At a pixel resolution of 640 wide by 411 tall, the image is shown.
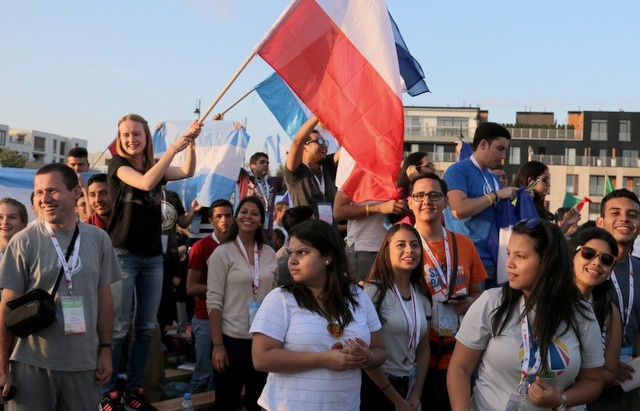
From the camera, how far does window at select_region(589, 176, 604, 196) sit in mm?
80438

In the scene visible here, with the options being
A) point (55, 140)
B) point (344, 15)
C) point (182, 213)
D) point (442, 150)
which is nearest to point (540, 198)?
point (344, 15)

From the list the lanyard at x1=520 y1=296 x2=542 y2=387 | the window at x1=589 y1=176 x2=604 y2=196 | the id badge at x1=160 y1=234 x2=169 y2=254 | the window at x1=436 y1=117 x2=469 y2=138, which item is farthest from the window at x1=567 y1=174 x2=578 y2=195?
→ the lanyard at x1=520 y1=296 x2=542 y2=387

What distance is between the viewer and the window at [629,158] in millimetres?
79812

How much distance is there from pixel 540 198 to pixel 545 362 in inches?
178

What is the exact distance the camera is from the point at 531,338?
3.79 metres

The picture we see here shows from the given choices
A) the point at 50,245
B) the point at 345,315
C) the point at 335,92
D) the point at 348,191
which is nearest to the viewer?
the point at 345,315

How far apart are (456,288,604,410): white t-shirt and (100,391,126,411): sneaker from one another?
9.66ft

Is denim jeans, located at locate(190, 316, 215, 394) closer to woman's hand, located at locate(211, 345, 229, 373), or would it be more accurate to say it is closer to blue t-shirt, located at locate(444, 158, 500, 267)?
woman's hand, located at locate(211, 345, 229, 373)

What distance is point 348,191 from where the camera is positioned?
21.2ft

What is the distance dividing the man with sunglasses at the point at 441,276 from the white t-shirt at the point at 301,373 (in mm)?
1231

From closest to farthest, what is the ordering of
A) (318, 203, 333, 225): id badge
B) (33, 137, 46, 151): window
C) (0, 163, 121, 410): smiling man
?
(0, 163, 121, 410): smiling man, (318, 203, 333, 225): id badge, (33, 137, 46, 151): window

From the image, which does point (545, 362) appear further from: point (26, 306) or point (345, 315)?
point (26, 306)

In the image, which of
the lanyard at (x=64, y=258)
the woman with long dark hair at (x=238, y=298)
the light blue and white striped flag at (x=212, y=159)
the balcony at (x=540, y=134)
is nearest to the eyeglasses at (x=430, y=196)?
the woman with long dark hair at (x=238, y=298)

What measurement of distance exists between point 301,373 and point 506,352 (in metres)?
1.12
